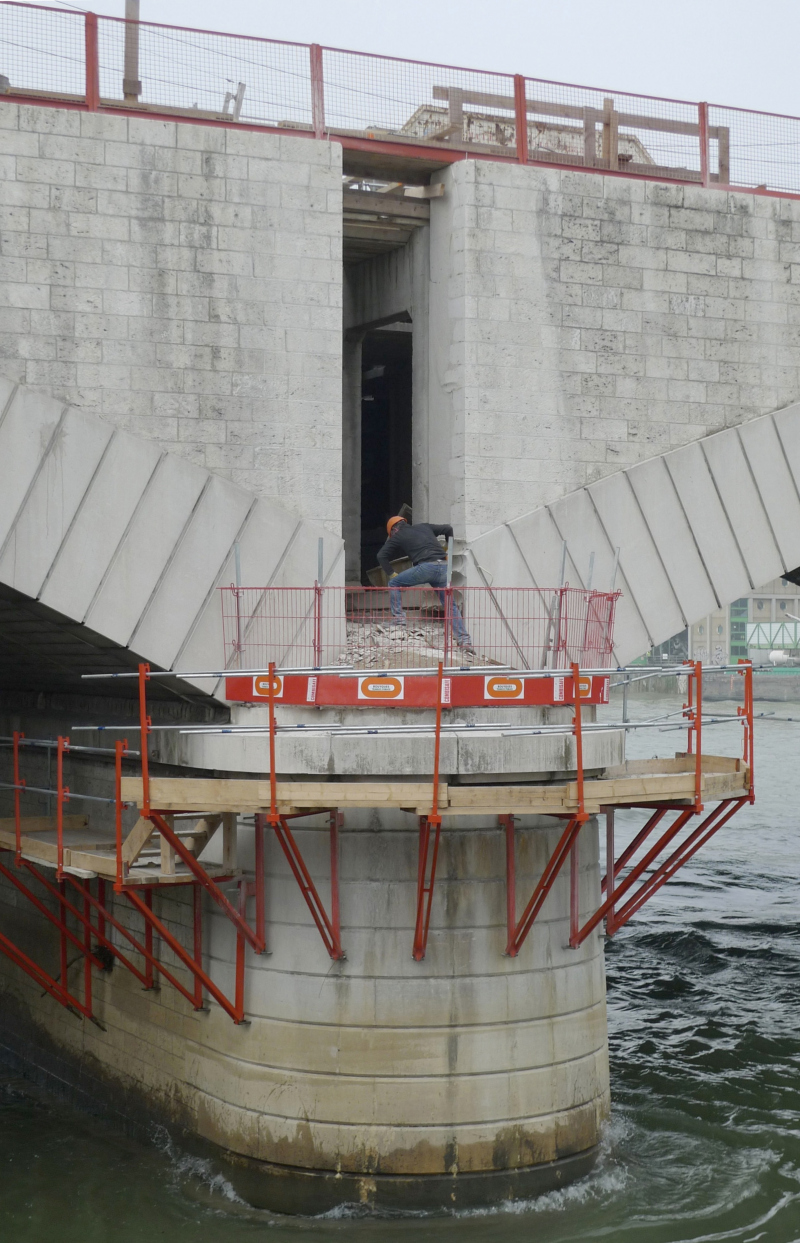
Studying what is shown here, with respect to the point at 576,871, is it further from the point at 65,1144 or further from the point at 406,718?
the point at 65,1144

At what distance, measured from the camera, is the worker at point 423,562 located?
48.9ft

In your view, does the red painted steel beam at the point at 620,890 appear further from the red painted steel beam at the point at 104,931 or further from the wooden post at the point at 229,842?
the red painted steel beam at the point at 104,931

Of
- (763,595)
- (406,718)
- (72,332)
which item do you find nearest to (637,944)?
(406,718)

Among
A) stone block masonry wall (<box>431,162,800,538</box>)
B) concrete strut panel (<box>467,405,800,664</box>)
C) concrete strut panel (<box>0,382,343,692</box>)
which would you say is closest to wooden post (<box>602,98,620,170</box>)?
stone block masonry wall (<box>431,162,800,538</box>)

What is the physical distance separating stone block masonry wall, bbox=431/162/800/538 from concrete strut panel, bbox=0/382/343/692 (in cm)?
250

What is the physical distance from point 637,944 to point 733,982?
285 cm

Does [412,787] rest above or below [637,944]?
above

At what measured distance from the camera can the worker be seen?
14.9 m

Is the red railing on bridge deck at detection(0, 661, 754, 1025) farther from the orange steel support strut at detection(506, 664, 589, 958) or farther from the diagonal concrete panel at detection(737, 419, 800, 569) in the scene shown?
the diagonal concrete panel at detection(737, 419, 800, 569)

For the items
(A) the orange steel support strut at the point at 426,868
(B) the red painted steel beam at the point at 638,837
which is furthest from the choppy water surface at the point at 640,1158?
(B) the red painted steel beam at the point at 638,837

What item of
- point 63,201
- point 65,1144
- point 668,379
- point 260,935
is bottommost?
point 65,1144

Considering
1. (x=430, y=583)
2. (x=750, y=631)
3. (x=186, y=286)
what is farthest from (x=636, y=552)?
(x=750, y=631)

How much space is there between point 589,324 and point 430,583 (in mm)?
3627

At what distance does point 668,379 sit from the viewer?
16547 millimetres
